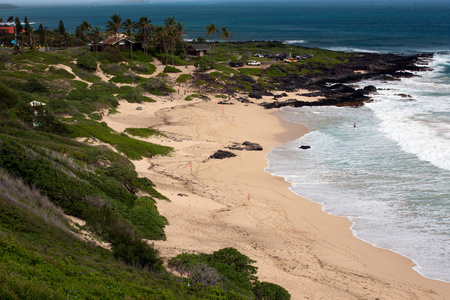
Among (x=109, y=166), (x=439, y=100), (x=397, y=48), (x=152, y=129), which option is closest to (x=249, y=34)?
(x=397, y=48)

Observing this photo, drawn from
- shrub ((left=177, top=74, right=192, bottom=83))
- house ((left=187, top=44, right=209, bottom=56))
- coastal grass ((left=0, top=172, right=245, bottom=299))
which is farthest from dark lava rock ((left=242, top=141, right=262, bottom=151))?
house ((left=187, top=44, right=209, bottom=56))

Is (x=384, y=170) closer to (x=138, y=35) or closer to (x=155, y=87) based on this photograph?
(x=155, y=87)

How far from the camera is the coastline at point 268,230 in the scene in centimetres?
1482

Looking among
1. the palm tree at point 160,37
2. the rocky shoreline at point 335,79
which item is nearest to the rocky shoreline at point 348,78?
the rocky shoreline at point 335,79

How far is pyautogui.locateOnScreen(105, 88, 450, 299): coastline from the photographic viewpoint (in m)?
14.8

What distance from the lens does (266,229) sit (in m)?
18.8

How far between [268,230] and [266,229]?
5.1 inches

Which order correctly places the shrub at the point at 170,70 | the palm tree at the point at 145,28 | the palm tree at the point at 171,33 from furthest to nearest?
the palm tree at the point at 145,28 < the palm tree at the point at 171,33 < the shrub at the point at 170,70

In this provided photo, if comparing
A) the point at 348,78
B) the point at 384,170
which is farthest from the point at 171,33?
the point at 384,170

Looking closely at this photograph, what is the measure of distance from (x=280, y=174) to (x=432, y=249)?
10927 millimetres

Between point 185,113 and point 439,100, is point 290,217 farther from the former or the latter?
point 439,100

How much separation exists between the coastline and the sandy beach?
0.04 meters

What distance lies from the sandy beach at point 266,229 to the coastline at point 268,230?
0.13ft

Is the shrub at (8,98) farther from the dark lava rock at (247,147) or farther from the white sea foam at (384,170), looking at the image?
the white sea foam at (384,170)
